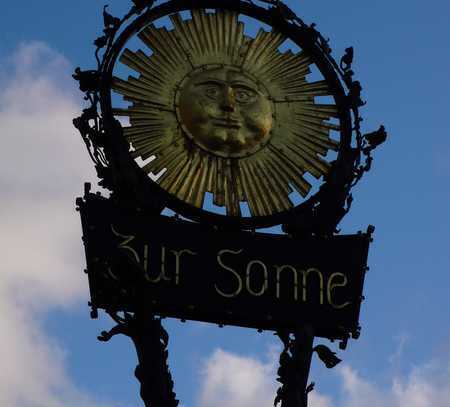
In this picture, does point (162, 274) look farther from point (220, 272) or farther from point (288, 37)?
point (288, 37)

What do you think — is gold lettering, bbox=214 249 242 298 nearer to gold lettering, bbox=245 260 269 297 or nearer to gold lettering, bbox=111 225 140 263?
gold lettering, bbox=245 260 269 297

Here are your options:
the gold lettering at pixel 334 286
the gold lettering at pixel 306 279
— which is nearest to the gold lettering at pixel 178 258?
the gold lettering at pixel 306 279

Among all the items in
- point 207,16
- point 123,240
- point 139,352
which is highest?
point 207,16

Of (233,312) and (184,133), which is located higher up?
(184,133)

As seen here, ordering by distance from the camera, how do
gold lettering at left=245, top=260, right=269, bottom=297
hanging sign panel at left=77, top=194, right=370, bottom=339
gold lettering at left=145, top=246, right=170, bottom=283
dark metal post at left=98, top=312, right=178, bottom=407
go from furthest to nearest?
gold lettering at left=245, top=260, right=269, bottom=297
gold lettering at left=145, top=246, right=170, bottom=283
hanging sign panel at left=77, top=194, right=370, bottom=339
dark metal post at left=98, top=312, right=178, bottom=407

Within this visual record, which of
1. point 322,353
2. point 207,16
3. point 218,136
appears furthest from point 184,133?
point 322,353

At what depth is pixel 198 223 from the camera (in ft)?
59.9

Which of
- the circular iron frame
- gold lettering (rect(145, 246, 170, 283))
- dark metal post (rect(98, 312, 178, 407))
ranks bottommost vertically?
dark metal post (rect(98, 312, 178, 407))

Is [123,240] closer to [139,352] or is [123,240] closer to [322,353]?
[139,352]

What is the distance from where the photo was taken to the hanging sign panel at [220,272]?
17.6m

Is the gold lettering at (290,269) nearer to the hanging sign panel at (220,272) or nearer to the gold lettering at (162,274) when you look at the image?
the hanging sign panel at (220,272)

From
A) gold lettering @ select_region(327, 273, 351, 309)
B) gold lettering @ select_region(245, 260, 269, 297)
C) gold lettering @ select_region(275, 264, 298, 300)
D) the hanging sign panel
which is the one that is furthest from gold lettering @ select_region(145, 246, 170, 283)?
gold lettering @ select_region(327, 273, 351, 309)

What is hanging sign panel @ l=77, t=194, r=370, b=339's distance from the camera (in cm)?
1759

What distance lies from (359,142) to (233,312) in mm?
2590
